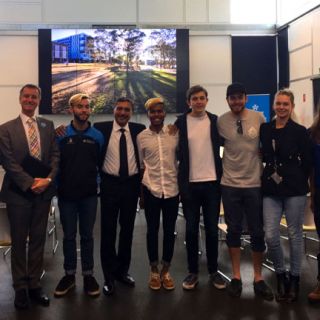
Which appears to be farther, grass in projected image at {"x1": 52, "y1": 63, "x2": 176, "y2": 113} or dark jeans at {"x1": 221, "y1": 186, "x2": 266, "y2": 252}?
grass in projected image at {"x1": 52, "y1": 63, "x2": 176, "y2": 113}

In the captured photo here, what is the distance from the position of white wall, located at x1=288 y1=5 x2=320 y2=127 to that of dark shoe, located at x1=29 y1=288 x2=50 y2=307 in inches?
247

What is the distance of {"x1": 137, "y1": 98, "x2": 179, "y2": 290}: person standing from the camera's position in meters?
3.29

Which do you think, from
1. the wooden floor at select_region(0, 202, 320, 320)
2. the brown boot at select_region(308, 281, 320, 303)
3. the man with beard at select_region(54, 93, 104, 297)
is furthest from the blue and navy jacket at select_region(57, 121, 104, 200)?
the brown boot at select_region(308, 281, 320, 303)

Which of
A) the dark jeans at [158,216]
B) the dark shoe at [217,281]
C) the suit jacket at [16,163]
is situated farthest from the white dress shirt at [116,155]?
the dark shoe at [217,281]

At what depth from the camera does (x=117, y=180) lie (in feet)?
10.9

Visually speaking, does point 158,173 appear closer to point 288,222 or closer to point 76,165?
point 76,165

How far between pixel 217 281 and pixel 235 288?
20cm

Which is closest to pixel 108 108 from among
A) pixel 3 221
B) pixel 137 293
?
pixel 3 221

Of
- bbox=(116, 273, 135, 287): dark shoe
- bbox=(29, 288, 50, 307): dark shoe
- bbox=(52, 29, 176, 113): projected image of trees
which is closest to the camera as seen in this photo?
bbox=(29, 288, 50, 307): dark shoe

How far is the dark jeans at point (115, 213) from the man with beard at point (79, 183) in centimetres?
10

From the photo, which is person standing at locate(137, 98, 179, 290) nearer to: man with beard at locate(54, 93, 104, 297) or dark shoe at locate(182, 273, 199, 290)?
dark shoe at locate(182, 273, 199, 290)

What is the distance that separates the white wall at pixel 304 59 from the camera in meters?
7.89

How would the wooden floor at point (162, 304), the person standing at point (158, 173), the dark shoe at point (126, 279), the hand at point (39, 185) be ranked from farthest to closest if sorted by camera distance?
the dark shoe at point (126, 279)
the person standing at point (158, 173)
the hand at point (39, 185)
the wooden floor at point (162, 304)

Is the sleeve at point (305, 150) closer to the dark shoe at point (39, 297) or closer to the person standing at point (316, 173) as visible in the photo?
the person standing at point (316, 173)
